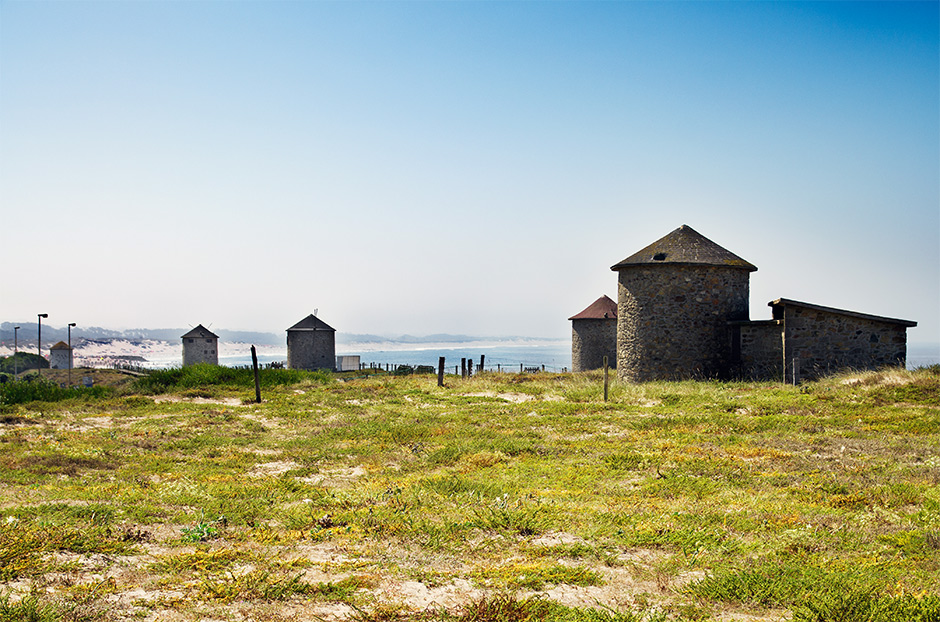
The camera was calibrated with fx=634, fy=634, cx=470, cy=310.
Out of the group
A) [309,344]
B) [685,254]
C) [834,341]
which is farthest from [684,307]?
[309,344]

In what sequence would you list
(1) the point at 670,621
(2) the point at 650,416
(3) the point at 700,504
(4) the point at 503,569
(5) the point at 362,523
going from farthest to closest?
(2) the point at 650,416
(3) the point at 700,504
(5) the point at 362,523
(4) the point at 503,569
(1) the point at 670,621

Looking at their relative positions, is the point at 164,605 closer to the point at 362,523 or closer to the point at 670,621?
the point at 362,523

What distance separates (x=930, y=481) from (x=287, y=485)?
9471 millimetres

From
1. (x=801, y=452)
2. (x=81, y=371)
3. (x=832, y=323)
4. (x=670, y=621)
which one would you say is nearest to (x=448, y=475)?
(x=670, y=621)

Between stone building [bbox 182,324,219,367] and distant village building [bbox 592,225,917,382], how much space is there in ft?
155

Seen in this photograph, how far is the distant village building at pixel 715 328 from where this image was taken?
24225 mm

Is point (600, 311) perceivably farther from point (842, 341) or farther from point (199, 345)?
point (199, 345)

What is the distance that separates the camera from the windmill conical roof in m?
26.8

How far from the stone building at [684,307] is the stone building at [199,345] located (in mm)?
47422

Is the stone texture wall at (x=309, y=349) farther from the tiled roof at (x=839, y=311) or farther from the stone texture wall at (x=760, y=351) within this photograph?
the tiled roof at (x=839, y=311)

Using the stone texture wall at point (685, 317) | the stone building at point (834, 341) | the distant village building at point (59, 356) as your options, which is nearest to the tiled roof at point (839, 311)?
the stone building at point (834, 341)

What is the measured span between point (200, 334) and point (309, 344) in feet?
52.6

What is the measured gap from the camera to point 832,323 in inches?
952

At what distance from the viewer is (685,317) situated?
26.9 metres
